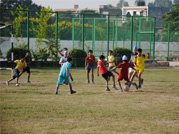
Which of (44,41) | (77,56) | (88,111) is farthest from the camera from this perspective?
(77,56)

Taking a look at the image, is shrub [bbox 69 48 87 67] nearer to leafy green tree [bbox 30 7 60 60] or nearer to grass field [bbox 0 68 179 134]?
leafy green tree [bbox 30 7 60 60]

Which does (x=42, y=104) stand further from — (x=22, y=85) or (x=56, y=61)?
(x=56, y=61)

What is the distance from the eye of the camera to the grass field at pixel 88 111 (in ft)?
25.2

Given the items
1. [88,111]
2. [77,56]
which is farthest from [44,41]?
[88,111]

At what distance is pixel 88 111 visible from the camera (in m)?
9.60

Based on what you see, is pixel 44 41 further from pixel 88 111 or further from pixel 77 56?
pixel 88 111

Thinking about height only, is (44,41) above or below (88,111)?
above

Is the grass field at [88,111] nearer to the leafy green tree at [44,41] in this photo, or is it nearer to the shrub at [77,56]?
the leafy green tree at [44,41]

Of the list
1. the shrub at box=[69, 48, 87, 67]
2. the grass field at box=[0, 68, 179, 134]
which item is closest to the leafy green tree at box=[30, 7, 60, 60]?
the shrub at box=[69, 48, 87, 67]

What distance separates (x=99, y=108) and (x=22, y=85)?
6187mm

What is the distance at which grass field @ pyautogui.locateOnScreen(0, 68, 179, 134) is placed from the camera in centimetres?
768

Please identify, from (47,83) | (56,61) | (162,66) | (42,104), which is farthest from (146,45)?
(42,104)

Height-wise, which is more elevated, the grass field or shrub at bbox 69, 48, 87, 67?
shrub at bbox 69, 48, 87, 67

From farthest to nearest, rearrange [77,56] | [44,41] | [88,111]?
[77,56], [44,41], [88,111]
